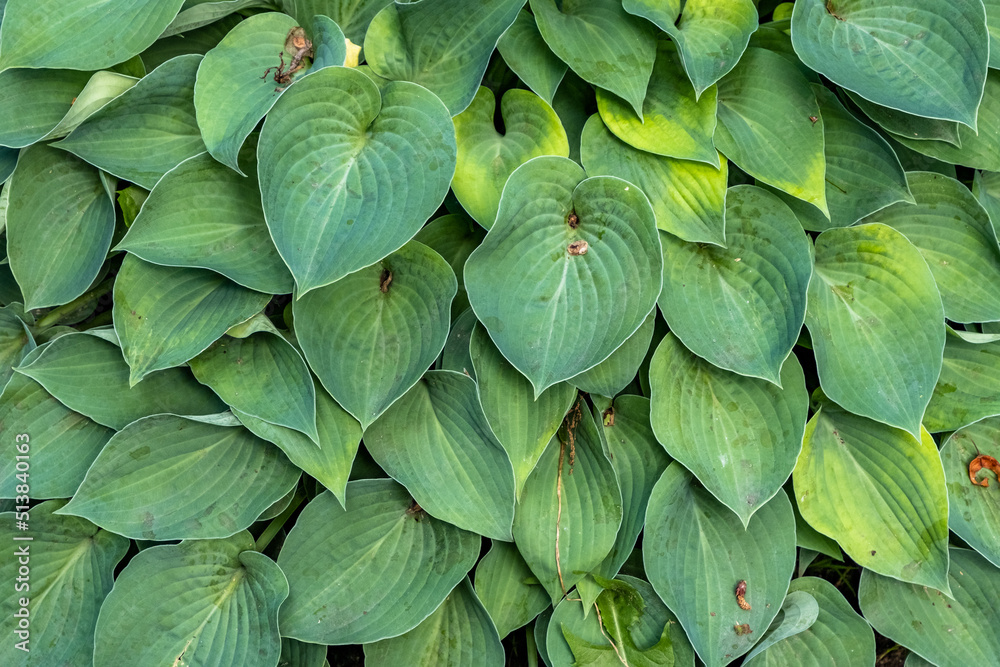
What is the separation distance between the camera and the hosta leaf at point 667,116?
1.50 m

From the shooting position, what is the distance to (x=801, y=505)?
64.1 inches

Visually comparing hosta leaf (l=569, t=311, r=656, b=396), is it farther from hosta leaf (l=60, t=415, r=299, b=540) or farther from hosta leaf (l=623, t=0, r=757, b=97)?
hosta leaf (l=60, t=415, r=299, b=540)

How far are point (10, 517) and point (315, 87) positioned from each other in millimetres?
1204

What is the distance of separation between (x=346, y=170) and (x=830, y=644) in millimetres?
1538

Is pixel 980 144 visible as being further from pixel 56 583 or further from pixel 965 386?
pixel 56 583

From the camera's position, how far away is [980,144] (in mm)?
1626

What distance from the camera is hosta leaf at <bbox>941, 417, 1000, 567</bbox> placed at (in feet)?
5.42

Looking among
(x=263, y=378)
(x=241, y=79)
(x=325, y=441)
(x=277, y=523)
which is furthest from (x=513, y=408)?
(x=241, y=79)

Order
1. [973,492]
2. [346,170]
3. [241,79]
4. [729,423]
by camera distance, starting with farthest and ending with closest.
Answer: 1. [973,492]
2. [729,423]
3. [241,79]
4. [346,170]

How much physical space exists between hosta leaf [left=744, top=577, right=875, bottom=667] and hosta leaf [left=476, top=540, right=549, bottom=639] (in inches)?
20.8

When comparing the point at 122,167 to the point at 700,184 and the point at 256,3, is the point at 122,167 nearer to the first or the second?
the point at 256,3

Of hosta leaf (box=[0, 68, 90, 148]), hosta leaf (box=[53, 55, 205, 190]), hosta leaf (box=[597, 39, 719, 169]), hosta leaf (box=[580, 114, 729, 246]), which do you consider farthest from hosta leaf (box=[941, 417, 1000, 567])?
hosta leaf (box=[0, 68, 90, 148])

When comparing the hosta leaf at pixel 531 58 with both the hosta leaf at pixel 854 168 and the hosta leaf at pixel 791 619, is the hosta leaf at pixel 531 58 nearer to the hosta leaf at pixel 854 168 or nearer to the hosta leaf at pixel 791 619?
the hosta leaf at pixel 854 168

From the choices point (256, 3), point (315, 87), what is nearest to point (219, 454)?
point (315, 87)
